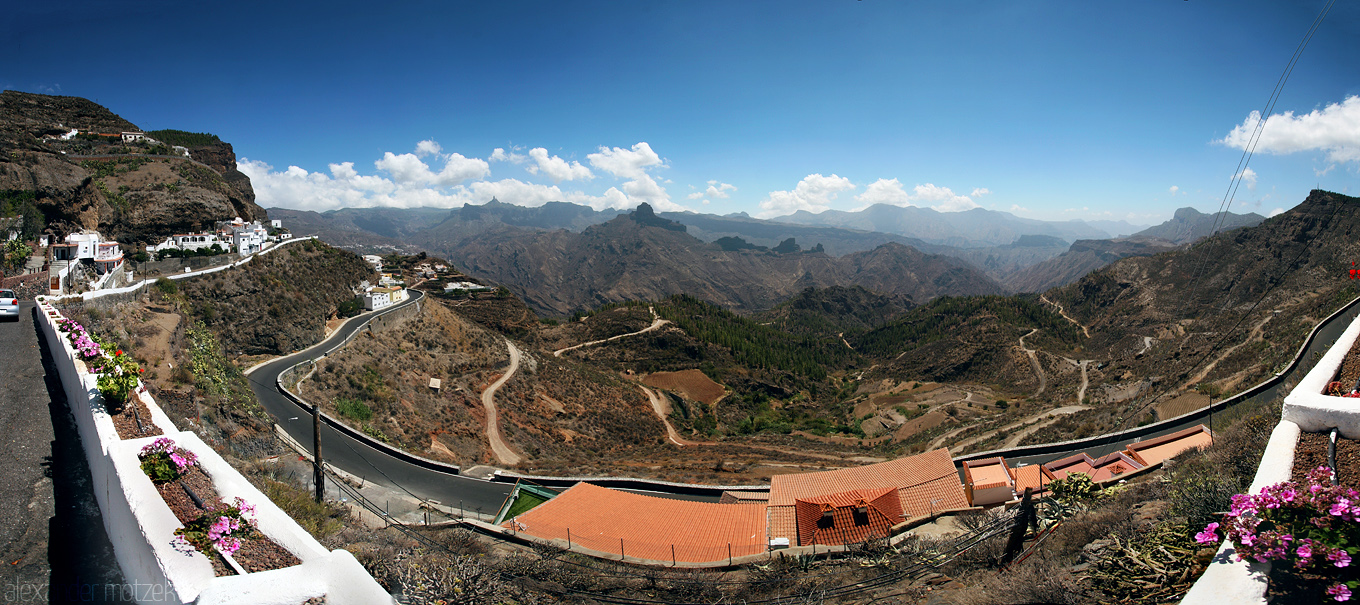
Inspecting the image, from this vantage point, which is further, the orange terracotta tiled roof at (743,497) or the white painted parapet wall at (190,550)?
the orange terracotta tiled roof at (743,497)

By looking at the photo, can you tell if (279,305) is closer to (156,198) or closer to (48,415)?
(156,198)

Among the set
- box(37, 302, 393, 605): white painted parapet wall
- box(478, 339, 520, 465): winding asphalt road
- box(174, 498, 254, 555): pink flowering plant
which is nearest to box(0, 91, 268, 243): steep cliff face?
box(478, 339, 520, 465): winding asphalt road

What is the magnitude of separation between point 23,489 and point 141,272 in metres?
30.5

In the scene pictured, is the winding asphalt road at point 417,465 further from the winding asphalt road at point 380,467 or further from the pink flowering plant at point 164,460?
the pink flowering plant at point 164,460

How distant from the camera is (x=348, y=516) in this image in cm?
1130

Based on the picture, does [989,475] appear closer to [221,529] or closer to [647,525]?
[647,525]

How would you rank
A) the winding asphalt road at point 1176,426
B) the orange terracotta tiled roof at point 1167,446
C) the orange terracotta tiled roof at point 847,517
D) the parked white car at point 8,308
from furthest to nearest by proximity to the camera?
the winding asphalt road at point 1176,426 < the orange terracotta tiled roof at point 1167,446 < the parked white car at point 8,308 < the orange terracotta tiled roof at point 847,517

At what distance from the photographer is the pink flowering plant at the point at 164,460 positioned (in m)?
6.54

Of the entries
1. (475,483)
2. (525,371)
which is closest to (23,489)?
(475,483)

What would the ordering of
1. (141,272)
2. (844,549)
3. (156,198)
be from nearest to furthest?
(844,549) < (141,272) < (156,198)

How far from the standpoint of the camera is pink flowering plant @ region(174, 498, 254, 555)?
5.28 meters

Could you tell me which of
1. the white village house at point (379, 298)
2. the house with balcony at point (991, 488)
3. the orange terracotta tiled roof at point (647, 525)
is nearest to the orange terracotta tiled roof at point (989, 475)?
the house with balcony at point (991, 488)

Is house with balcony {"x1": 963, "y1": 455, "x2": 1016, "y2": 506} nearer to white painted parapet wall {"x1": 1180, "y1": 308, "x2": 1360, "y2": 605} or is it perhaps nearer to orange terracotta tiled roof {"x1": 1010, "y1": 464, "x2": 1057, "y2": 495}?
orange terracotta tiled roof {"x1": 1010, "y1": 464, "x2": 1057, "y2": 495}

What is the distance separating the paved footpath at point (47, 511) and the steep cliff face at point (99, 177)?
29.6m
